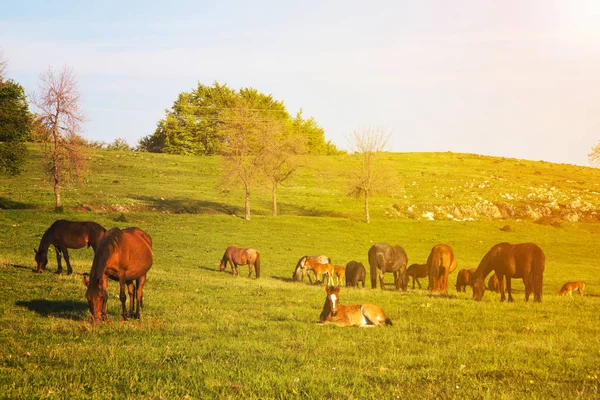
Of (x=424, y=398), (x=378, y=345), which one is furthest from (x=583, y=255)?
(x=424, y=398)

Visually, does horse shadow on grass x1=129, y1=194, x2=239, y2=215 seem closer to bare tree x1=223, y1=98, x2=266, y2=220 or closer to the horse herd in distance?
bare tree x1=223, y1=98, x2=266, y2=220

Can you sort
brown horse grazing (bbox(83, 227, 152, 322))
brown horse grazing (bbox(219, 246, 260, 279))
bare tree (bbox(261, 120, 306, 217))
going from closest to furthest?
brown horse grazing (bbox(83, 227, 152, 322)) < brown horse grazing (bbox(219, 246, 260, 279)) < bare tree (bbox(261, 120, 306, 217))

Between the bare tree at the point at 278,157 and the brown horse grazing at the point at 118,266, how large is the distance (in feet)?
165

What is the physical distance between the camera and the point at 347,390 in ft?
28.3

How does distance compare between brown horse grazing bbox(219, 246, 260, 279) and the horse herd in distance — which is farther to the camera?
brown horse grazing bbox(219, 246, 260, 279)

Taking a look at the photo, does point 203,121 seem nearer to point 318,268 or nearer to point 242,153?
point 242,153

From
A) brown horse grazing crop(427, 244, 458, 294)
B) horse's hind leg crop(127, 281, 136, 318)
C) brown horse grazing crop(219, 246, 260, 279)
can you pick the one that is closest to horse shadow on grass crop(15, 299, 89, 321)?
horse's hind leg crop(127, 281, 136, 318)

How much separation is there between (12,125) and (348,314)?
1728 inches

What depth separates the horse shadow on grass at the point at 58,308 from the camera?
46.6 feet

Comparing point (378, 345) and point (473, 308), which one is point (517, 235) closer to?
point (473, 308)

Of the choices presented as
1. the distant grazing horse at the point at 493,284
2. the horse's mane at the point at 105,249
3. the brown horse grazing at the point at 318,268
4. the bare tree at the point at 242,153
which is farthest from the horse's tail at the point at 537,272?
the bare tree at the point at 242,153

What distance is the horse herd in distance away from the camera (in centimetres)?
1384

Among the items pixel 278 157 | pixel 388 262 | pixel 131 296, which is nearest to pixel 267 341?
pixel 131 296

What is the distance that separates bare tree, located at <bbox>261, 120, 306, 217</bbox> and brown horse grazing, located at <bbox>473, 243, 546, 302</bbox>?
44.0 meters
